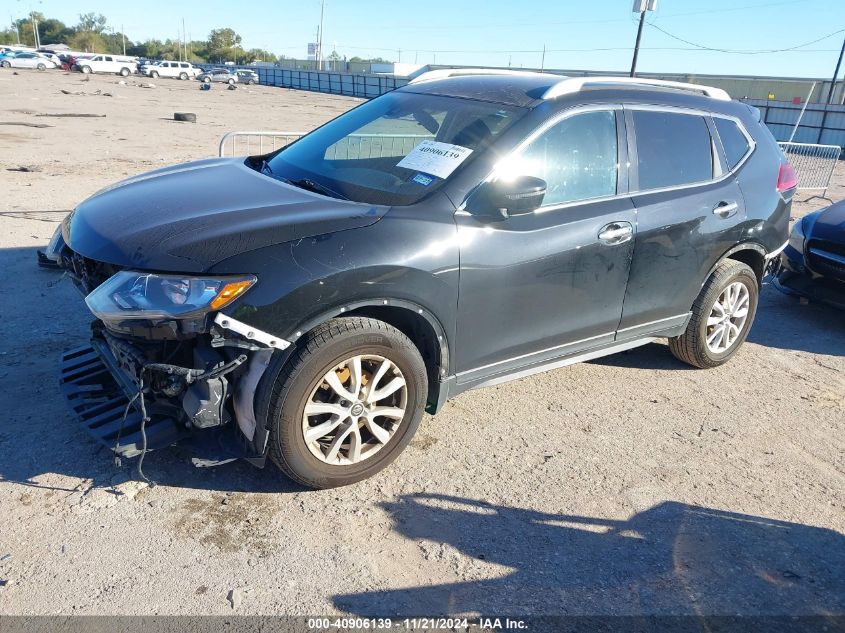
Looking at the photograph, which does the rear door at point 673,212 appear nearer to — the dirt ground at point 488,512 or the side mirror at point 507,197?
the dirt ground at point 488,512

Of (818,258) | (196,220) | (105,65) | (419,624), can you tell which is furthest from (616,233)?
(105,65)

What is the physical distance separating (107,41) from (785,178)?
138m

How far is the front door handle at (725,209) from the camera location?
4473mm

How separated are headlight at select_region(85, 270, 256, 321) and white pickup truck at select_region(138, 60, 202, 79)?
6404 centimetres

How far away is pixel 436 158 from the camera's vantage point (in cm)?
367

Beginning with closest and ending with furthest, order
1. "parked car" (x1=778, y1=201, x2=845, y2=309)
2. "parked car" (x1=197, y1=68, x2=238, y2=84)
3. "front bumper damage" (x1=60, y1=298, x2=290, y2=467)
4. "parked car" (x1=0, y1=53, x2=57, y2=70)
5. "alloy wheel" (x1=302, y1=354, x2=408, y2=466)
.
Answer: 1. "front bumper damage" (x1=60, y1=298, x2=290, y2=467)
2. "alloy wheel" (x1=302, y1=354, x2=408, y2=466)
3. "parked car" (x1=778, y1=201, x2=845, y2=309)
4. "parked car" (x1=0, y1=53, x2=57, y2=70)
5. "parked car" (x1=197, y1=68, x2=238, y2=84)

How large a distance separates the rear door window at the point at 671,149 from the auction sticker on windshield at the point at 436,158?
1243 mm

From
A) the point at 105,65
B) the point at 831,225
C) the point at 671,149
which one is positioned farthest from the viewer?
the point at 105,65

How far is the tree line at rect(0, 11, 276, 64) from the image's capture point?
110562 mm

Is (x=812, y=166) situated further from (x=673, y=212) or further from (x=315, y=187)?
(x=315, y=187)

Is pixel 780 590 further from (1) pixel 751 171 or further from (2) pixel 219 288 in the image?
(1) pixel 751 171

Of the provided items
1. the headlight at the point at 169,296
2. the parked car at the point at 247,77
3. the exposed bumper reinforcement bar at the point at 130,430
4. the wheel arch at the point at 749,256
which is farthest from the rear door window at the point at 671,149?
the parked car at the point at 247,77

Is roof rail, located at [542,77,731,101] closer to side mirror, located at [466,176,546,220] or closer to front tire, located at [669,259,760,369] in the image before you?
side mirror, located at [466,176,546,220]

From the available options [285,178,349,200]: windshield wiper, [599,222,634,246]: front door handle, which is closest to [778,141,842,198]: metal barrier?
[599,222,634,246]: front door handle
